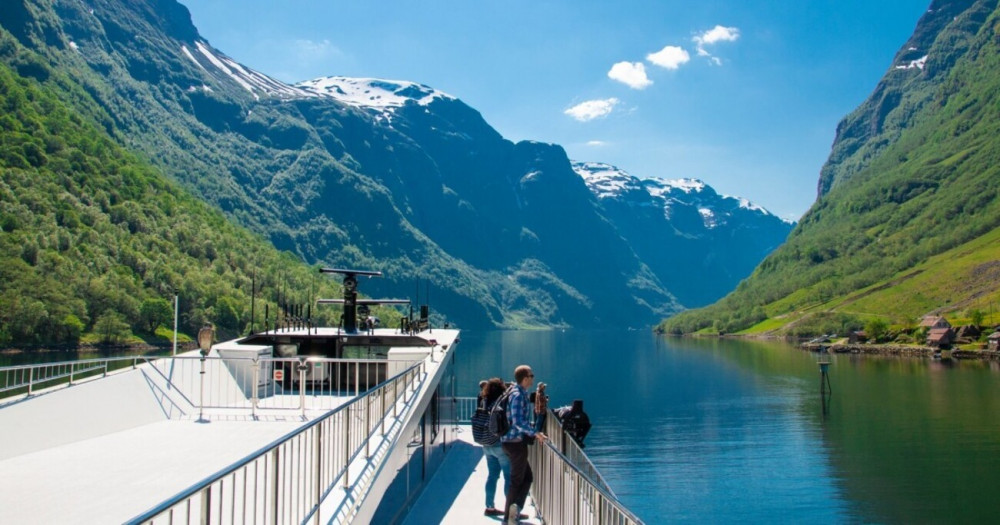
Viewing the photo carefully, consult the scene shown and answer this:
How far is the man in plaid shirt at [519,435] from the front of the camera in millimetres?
10445

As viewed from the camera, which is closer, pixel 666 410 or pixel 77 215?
pixel 666 410

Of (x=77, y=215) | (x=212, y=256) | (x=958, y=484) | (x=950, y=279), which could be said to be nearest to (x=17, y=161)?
(x=77, y=215)

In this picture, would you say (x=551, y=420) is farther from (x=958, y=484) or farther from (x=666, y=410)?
(x=666, y=410)

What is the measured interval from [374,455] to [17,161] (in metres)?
169

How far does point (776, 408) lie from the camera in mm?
59750

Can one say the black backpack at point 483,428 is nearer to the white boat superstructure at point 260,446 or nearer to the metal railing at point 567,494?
the metal railing at point 567,494

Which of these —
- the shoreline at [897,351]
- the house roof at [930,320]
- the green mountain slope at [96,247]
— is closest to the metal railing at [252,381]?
the green mountain slope at [96,247]

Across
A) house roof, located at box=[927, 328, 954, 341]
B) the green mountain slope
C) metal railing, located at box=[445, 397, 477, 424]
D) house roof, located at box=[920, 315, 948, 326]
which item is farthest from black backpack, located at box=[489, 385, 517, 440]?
house roof, located at box=[920, 315, 948, 326]

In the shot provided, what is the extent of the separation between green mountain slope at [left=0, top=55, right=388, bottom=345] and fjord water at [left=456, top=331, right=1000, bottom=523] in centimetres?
5065

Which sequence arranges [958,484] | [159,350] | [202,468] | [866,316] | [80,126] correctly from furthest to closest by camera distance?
[80,126] → [866,316] → [159,350] → [958,484] → [202,468]

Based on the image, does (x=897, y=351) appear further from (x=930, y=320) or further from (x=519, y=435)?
(x=519, y=435)

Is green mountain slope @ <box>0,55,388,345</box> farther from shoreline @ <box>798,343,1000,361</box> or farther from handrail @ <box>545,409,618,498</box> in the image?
shoreline @ <box>798,343,1000,361</box>

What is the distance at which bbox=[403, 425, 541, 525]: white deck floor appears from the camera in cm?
1342

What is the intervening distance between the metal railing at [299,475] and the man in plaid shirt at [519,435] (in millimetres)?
1883
